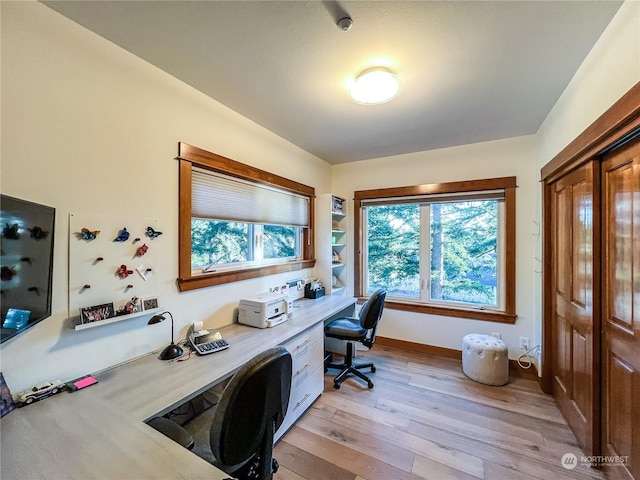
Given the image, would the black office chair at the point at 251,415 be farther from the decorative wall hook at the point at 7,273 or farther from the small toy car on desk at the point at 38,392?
the decorative wall hook at the point at 7,273

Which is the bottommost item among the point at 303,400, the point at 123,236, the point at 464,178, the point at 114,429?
A: the point at 303,400

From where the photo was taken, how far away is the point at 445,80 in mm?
1809

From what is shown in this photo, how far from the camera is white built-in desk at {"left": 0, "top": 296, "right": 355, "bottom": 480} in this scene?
2.68ft

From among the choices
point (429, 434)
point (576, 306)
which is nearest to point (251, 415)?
point (429, 434)

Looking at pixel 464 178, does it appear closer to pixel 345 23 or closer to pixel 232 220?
pixel 345 23

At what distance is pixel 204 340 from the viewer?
70.9 inches

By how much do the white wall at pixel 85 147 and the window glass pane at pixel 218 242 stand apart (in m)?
0.27

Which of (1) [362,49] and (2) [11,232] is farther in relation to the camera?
(1) [362,49]

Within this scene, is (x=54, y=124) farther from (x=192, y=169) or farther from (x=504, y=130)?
(x=504, y=130)

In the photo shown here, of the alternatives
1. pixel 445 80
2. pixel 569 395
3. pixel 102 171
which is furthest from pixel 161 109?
pixel 569 395

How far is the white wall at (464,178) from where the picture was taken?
9.15 feet

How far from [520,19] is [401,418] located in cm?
266

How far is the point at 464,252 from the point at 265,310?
96.0 inches

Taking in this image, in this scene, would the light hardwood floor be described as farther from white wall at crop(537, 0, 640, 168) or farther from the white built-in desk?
white wall at crop(537, 0, 640, 168)
